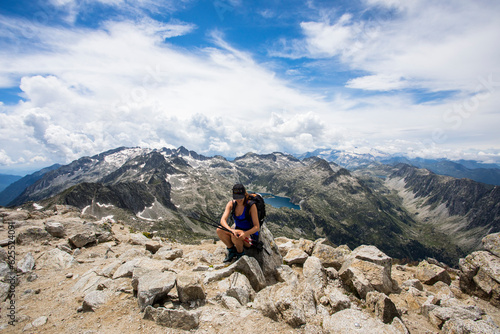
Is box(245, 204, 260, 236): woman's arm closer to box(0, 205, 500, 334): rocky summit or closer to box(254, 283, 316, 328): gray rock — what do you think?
box(0, 205, 500, 334): rocky summit

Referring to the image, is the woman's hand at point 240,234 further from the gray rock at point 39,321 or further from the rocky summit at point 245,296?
the gray rock at point 39,321

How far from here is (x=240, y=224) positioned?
11.0 metres

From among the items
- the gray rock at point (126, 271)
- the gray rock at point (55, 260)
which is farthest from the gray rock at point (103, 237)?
the gray rock at point (126, 271)

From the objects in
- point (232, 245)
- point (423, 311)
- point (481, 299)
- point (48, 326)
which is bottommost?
point (481, 299)

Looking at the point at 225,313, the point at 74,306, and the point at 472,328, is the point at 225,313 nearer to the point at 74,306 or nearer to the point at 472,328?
the point at 74,306

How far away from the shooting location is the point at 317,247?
13.7 metres

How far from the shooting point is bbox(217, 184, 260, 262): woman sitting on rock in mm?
10359

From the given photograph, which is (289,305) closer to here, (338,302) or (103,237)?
(338,302)

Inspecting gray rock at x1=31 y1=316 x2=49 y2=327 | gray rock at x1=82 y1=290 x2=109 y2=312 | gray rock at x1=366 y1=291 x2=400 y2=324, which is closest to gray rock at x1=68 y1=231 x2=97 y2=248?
gray rock at x1=31 y1=316 x2=49 y2=327

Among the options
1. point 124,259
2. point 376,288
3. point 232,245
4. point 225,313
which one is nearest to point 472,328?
point 376,288

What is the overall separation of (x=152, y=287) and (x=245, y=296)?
145 inches

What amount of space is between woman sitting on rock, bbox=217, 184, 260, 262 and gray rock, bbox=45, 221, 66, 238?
1647 cm

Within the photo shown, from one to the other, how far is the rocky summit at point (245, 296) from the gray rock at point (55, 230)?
3157 mm

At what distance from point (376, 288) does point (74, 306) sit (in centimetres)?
1367
